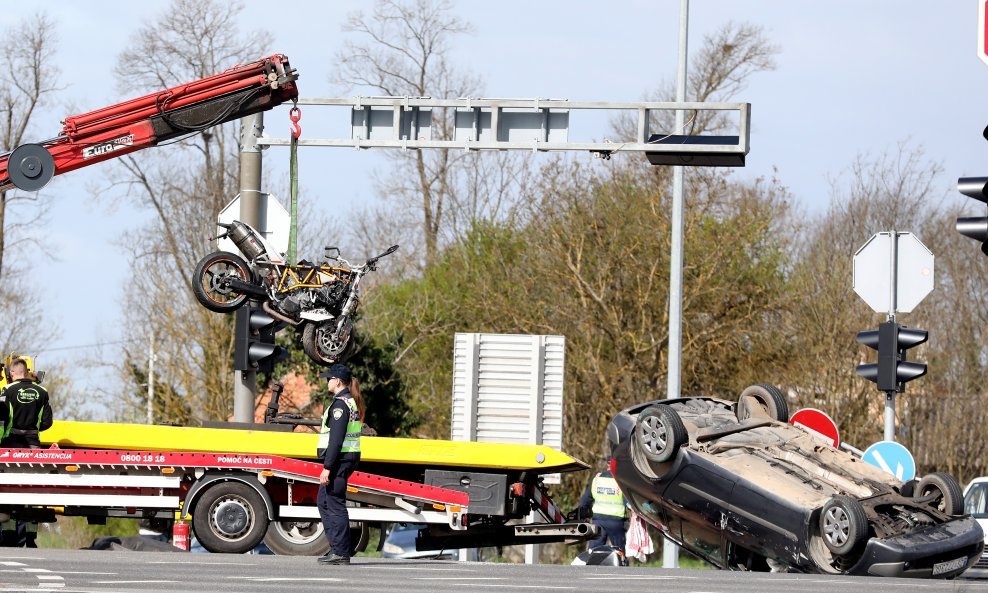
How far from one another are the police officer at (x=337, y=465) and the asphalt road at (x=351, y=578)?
12.1 inches

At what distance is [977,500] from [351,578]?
13512 mm

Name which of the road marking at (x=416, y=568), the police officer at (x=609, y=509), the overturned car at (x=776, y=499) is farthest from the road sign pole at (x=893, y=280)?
the road marking at (x=416, y=568)

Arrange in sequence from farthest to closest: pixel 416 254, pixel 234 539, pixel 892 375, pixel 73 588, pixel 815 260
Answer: pixel 416 254 < pixel 815 260 < pixel 892 375 < pixel 234 539 < pixel 73 588

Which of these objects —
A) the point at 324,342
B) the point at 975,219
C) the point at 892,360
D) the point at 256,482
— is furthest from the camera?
the point at 324,342

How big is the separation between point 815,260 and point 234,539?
23.9 meters

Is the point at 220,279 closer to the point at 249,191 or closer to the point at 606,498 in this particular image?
the point at 249,191

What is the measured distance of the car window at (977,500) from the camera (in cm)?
2309

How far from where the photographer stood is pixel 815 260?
38.0m

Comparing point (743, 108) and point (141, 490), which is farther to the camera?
point (743, 108)

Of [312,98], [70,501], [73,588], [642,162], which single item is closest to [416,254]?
[642,162]

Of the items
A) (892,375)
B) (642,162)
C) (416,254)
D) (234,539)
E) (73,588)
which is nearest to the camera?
(73,588)

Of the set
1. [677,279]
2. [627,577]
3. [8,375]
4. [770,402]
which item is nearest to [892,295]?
[770,402]

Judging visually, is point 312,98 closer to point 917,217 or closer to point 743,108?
point 743,108

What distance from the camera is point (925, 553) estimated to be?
14484 mm
